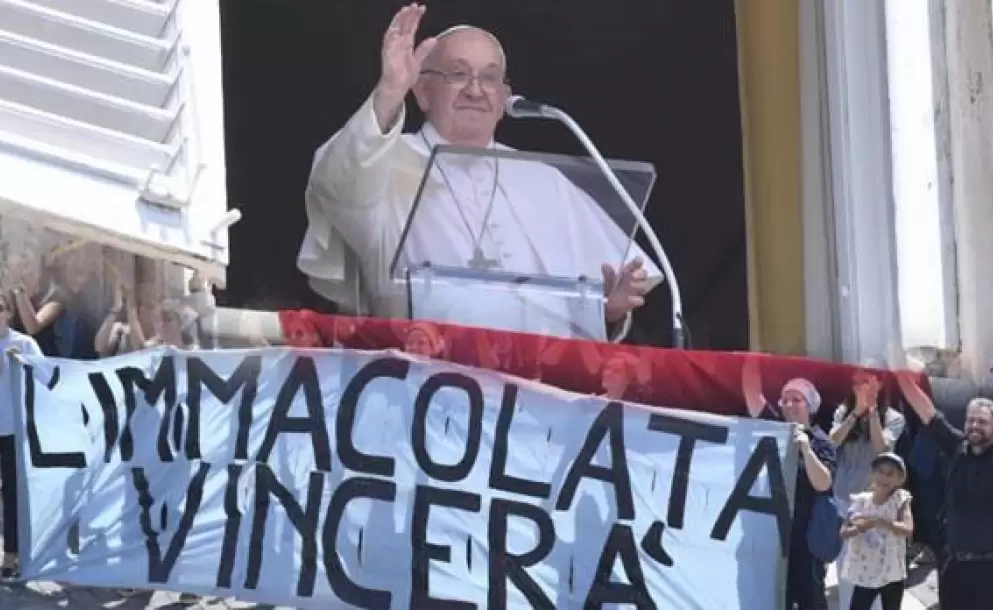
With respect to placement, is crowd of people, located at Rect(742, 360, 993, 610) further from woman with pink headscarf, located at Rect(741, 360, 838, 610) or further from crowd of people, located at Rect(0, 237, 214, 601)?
crowd of people, located at Rect(0, 237, 214, 601)

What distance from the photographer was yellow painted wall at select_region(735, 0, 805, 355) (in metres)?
11.1

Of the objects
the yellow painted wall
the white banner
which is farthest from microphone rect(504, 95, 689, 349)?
the white banner

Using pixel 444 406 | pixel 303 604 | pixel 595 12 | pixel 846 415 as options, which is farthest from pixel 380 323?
pixel 595 12

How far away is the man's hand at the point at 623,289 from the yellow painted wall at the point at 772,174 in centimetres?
110

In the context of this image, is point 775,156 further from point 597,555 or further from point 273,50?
point 597,555

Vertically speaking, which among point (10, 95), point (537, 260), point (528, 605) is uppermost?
point (10, 95)

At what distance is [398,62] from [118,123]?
4.85ft

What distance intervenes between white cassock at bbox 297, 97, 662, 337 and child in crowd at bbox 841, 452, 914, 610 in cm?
209

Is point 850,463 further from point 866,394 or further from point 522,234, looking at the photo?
point 522,234

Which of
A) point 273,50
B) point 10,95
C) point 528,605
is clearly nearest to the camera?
point 528,605

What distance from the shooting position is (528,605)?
26.4ft

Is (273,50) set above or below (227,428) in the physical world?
above

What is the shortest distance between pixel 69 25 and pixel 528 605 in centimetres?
405

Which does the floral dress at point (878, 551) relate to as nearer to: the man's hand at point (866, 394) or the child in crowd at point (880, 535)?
the child in crowd at point (880, 535)
